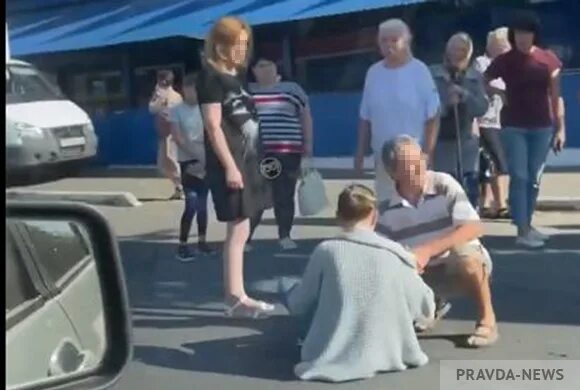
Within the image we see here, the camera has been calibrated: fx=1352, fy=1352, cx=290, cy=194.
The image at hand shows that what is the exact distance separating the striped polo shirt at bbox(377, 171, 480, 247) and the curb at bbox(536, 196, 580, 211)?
143 inches

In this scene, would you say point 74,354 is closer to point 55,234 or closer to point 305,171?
point 55,234

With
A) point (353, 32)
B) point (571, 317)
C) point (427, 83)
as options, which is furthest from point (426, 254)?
point (353, 32)

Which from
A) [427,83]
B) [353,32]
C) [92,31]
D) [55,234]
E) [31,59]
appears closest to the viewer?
[55,234]

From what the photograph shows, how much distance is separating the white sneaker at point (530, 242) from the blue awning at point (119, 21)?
216 centimetres

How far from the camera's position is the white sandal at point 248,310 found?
5953 mm

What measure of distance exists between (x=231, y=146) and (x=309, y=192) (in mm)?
1636

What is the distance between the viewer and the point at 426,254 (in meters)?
5.25

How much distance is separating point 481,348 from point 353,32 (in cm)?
580

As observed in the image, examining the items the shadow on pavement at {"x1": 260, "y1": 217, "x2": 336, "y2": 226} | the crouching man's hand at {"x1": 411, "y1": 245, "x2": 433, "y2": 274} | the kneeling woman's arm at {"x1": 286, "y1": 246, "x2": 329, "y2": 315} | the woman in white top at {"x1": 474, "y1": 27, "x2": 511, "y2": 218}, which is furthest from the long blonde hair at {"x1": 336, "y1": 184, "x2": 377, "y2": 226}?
the woman in white top at {"x1": 474, "y1": 27, "x2": 511, "y2": 218}

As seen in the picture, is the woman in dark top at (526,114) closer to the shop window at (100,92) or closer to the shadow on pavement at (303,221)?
the shadow on pavement at (303,221)

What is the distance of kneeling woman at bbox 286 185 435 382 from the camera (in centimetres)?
488

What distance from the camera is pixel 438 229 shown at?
5383 mm

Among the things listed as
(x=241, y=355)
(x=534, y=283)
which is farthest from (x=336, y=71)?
(x=241, y=355)

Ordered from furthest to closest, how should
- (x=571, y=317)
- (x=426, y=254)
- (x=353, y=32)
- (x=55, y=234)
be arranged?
(x=353, y=32) < (x=571, y=317) < (x=426, y=254) < (x=55, y=234)
